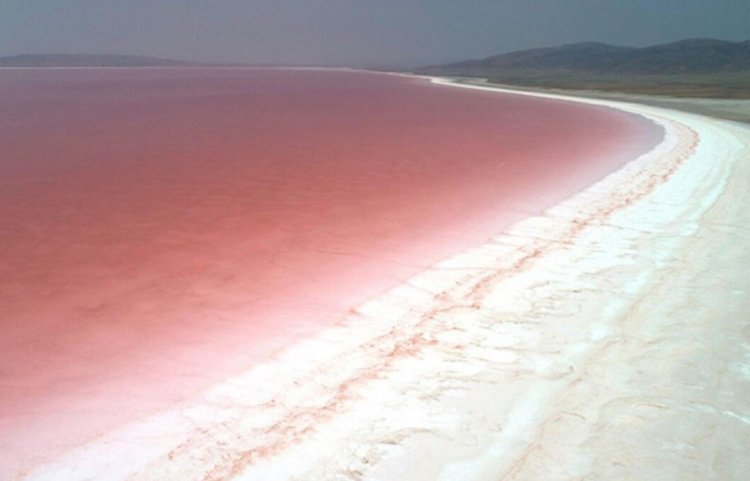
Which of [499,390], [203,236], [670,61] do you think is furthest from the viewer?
[670,61]

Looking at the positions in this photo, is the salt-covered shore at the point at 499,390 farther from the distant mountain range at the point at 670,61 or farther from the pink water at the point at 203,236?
the distant mountain range at the point at 670,61

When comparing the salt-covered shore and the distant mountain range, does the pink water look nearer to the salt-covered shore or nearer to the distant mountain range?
the salt-covered shore

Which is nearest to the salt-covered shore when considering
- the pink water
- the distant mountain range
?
the pink water

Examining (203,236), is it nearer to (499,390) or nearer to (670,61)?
(499,390)

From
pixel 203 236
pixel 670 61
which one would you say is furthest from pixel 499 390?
pixel 670 61

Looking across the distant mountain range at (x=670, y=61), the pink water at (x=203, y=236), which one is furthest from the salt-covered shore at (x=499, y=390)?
the distant mountain range at (x=670, y=61)

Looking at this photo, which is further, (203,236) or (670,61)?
(670,61)

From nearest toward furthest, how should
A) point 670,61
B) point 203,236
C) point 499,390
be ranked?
point 499,390
point 203,236
point 670,61
